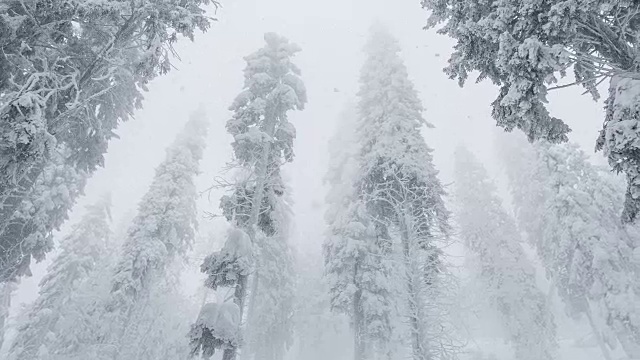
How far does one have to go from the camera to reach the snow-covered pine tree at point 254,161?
33.8 ft

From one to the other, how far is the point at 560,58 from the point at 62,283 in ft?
89.0

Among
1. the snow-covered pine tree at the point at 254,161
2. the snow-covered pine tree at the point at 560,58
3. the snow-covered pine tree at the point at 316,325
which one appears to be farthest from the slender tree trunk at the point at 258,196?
the snow-covered pine tree at the point at 316,325

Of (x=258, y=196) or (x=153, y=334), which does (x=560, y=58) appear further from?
(x=153, y=334)

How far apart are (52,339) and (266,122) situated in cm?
1977

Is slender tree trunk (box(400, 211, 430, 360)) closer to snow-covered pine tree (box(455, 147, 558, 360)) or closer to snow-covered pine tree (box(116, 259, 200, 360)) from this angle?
snow-covered pine tree (box(116, 259, 200, 360))

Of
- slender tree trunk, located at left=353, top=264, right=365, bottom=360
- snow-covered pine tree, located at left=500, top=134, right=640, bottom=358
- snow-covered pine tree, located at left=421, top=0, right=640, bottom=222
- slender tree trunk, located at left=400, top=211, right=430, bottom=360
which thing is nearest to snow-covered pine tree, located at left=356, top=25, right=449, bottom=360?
slender tree trunk, located at left=400, top=211, right=430, bottom=360

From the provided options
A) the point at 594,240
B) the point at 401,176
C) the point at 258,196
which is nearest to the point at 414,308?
the point at 401,176

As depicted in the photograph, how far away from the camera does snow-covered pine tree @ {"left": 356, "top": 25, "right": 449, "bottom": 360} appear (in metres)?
13.1

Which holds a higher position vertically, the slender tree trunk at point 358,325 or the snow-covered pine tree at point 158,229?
the snow-covered pine tree at point 158,229

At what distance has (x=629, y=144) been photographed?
186 inches

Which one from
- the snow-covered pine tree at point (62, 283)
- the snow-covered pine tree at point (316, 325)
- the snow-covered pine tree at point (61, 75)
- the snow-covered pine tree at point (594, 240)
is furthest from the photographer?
the snow-covered pine tree at point (316, 325)

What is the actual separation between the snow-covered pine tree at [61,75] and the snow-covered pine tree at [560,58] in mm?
6654

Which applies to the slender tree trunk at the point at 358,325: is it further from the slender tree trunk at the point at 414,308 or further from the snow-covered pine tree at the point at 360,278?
the slender tree trunk at the point at 414,308

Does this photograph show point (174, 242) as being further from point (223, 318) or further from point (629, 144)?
point (629, 144)
